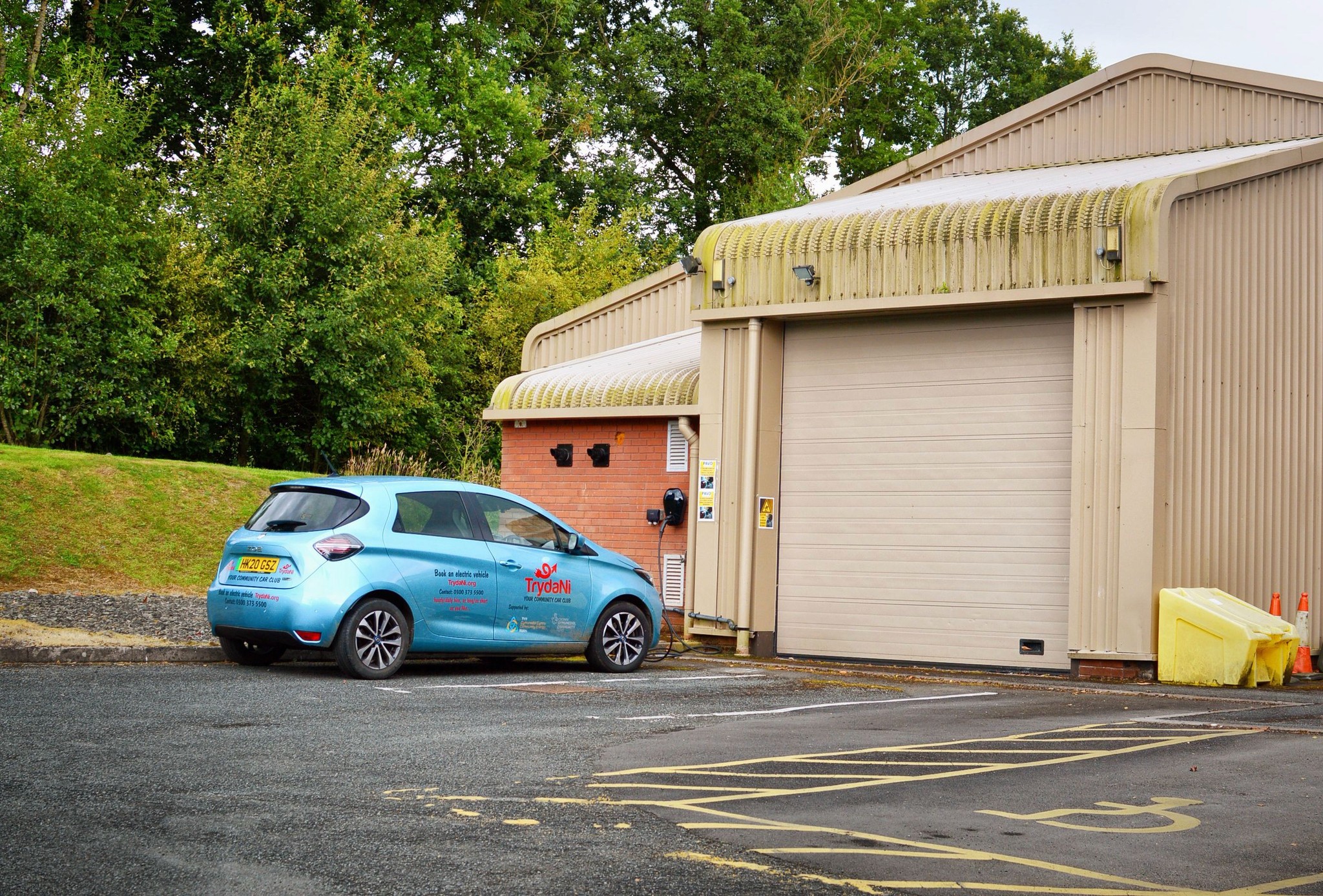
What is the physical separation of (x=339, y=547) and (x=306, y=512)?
0.54 meters

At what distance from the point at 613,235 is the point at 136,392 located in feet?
53.8

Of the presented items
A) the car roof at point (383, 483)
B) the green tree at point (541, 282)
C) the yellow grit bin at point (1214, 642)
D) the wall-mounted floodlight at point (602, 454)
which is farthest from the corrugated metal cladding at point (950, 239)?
the green tree at point (541, 282)

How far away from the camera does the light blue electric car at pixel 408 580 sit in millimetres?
11289

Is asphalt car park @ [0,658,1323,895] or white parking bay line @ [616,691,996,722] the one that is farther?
white parking bay line @ [616,691,996,722]

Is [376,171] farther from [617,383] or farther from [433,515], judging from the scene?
[433,515]

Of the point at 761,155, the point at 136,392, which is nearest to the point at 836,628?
the point at 136,392

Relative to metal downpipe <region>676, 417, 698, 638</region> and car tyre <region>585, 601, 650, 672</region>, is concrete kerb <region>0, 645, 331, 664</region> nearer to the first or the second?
car tyre <region>585, 601, 650, 672</region>

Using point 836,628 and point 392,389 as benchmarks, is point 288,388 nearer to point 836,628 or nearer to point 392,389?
point 392,389

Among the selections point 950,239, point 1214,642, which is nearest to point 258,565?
point 950,239

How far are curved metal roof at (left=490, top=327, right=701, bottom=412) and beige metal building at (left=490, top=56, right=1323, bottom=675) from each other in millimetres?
638

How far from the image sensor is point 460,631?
12.1 m

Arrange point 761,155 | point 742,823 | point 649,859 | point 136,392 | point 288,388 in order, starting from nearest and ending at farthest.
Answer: point 649,859 < point 742,823 < point 136,392 < point 288,388 < point 761,155

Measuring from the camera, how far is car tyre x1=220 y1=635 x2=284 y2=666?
1230 centimetres

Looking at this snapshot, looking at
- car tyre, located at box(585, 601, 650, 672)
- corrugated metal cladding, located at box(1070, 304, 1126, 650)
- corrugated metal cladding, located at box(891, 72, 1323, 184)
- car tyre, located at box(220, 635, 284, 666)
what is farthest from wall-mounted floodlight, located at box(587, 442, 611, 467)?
car tyre, located at box(220, 635, 284, 666)
